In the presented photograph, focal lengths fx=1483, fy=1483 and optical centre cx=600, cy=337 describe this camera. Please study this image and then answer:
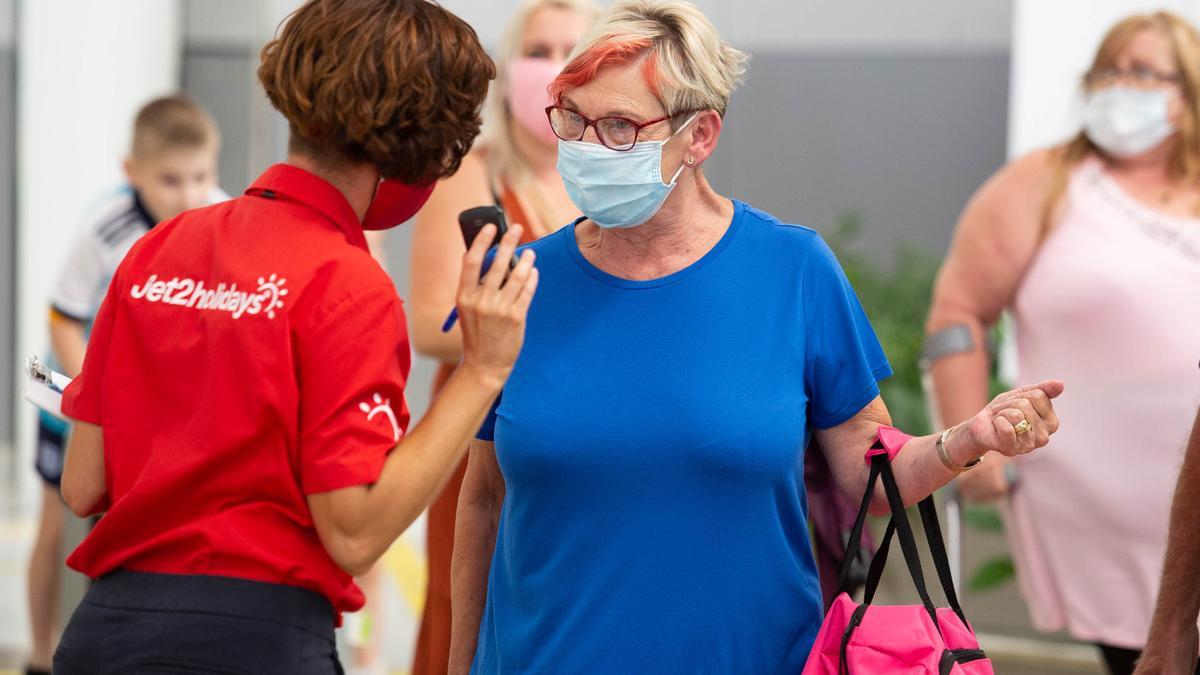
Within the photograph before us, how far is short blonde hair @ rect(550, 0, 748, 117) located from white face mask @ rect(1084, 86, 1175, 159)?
1.68m

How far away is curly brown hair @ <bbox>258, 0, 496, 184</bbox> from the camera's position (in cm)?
179

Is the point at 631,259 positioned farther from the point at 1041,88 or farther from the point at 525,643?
the point at 1041,88

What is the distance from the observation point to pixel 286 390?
1.75 meters

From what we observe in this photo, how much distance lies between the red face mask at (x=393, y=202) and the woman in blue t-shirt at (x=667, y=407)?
25cm

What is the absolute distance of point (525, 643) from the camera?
2.10 metres

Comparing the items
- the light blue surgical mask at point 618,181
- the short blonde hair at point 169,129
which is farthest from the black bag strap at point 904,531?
the short blonde hair at point 169,129

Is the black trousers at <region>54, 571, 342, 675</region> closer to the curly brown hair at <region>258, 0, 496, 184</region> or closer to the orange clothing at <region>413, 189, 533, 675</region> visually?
the curly brown hair at <region>258, 0, 496, 184</region>

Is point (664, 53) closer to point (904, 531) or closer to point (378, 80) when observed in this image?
point (378, 80)

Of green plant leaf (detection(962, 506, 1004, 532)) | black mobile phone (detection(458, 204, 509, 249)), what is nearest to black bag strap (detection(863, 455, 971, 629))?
black mobile phone (detection(458, 204, 509, 249))

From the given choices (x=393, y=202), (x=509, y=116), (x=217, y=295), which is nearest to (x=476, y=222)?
(x=393, y=202)

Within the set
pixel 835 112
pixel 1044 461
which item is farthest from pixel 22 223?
pixel 1044 461

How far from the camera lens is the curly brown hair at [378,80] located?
179 centimetres

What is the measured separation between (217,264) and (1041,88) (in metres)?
4.35

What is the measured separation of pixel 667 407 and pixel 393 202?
1.51 ft
